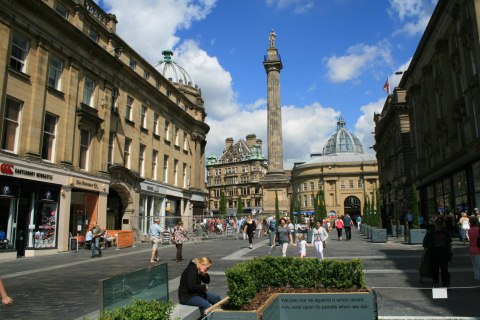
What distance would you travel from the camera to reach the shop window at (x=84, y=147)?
86.1ft

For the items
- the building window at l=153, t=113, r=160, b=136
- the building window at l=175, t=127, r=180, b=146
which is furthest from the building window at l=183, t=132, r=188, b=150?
the building window at l=153, t=113, r=160, b=136

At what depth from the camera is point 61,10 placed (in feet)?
81.8

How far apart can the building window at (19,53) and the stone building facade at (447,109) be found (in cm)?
2451

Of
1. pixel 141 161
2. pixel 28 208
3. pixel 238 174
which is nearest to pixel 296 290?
pixel 28 208

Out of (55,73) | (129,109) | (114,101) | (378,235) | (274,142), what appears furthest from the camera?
(274,142)

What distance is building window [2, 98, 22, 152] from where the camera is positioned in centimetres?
2002

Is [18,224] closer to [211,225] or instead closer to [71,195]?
[71,195]

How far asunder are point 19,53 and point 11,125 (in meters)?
3.89

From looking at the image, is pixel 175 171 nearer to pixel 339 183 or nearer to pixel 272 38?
pixel 272 38

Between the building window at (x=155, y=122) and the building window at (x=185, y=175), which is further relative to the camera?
the building window at (x=185, y=175)

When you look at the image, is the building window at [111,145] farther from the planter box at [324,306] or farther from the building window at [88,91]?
the planter box at [324,306]

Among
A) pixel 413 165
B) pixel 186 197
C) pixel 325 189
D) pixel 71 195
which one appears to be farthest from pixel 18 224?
pixel 325 189

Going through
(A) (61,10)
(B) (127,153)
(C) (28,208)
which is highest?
(A) (61,10)

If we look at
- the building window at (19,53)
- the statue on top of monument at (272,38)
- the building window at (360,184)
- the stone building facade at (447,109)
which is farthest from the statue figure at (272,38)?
the building window at (360,184)
